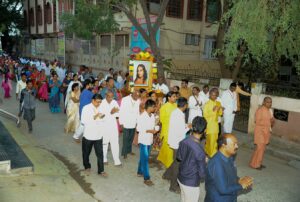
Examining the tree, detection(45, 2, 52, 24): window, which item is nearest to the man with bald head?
the tree

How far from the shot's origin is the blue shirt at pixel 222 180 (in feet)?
11.2

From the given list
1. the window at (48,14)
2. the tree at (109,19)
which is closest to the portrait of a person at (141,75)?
the tree at (109,19)

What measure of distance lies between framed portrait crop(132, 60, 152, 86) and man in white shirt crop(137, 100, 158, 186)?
14.3 feet

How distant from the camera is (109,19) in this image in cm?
1812

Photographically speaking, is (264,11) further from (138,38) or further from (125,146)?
(138,38)

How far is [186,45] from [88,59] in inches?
358

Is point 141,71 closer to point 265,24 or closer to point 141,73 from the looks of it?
point 141,73

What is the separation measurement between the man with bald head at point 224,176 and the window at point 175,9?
730 inches

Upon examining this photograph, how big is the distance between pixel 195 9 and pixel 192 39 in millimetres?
2129

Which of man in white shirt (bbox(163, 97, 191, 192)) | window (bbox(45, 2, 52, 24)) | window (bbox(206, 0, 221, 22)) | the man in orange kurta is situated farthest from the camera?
window (bbox(45, 2, 52, 24))

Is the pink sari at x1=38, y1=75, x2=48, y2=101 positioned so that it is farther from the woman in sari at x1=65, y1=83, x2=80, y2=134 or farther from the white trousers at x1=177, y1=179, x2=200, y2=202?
the white trousers at x1=177, y1=179, x2=200, y2=202

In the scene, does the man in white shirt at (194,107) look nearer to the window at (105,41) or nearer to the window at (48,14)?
the window at (105,41)

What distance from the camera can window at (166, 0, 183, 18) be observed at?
2123 centimetres

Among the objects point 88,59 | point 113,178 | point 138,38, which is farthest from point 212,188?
point 88,59
